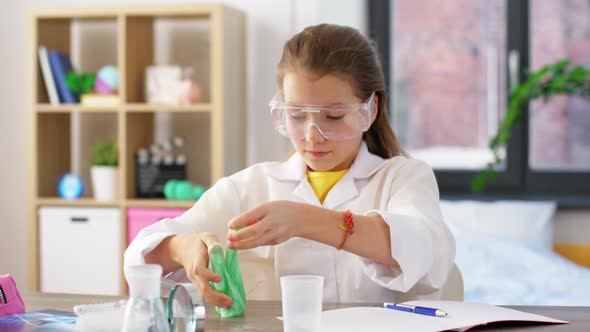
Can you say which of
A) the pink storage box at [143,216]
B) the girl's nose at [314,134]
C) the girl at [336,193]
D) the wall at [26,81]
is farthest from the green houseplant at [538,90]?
the girl's nose at [314,134]

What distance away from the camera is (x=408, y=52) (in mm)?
4047

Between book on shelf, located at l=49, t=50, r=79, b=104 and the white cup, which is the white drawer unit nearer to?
book on shelf, located at l=49, t=50, r=79, b=104

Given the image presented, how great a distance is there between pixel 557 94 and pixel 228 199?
235cm

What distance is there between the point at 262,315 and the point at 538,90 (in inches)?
98.1

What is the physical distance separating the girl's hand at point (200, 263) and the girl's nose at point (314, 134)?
1.00 feet

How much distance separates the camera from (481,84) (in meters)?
3.96

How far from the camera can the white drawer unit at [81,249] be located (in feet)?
11.8

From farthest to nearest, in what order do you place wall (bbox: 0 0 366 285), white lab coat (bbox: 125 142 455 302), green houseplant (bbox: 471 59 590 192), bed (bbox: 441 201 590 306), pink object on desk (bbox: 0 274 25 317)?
wall (bbox: 0 0 366 285)
green houseplant (bbox: 471 59 590 192)
bed (bbox: 441 201 590 306)
white lab coat (bbox: 125 142 455 302)
pink object on desk (bbox: 0 274 25 317)

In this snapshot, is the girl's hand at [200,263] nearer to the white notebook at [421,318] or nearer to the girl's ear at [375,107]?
the white notebook at [421,318]

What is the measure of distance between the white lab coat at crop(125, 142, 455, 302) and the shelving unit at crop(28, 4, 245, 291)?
1744 mm

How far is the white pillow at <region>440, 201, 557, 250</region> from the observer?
3570 millimetres

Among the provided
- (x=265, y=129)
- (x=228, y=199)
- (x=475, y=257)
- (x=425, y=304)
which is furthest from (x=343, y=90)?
(x=265, y=129)

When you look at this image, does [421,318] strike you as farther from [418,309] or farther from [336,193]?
[336,193]

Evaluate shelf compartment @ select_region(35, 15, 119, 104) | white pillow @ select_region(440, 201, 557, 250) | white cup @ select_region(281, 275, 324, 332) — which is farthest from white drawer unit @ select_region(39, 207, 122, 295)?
white cup @ select_region(281, 275, 324, 332)
